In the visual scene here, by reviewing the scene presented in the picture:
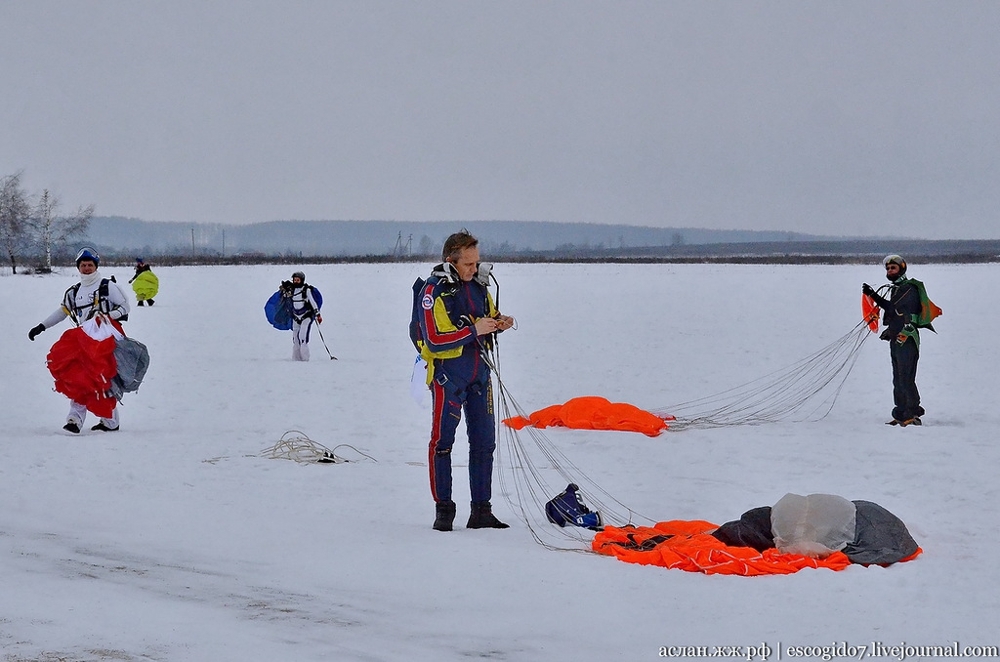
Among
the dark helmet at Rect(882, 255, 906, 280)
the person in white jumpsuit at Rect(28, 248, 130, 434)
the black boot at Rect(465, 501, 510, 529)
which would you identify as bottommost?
the black boot at Rect(465, 501, 510, 529)

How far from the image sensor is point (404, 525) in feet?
19.5

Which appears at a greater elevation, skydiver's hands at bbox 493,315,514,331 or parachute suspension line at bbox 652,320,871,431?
skydiver's hands at bbox 493,315,514,331

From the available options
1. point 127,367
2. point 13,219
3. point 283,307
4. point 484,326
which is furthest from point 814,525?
point 13,219

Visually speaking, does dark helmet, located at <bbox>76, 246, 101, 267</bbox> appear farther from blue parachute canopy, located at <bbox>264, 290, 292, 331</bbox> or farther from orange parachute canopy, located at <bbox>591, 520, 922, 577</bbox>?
blue parachute canopy, located at <bbox>264, 290, 292, 331</bbox>

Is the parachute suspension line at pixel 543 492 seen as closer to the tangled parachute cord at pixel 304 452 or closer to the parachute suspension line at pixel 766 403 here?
the tangled parachute cord at pixel 304 452

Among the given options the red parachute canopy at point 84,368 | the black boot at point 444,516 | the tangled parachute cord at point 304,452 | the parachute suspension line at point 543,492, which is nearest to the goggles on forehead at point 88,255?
the red parachute canopy at point 84,368

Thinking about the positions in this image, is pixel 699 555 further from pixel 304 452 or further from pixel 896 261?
pixel 896 261

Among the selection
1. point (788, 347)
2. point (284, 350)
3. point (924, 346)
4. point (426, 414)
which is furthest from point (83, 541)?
point (924, 346)

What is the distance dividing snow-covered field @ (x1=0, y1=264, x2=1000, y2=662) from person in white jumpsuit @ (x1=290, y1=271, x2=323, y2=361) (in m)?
0.73

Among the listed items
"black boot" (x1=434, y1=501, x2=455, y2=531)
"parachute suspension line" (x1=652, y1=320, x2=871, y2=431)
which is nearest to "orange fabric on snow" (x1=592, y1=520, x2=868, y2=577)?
"black boot" (x1=434, y1=501, x2=455, y2=531)

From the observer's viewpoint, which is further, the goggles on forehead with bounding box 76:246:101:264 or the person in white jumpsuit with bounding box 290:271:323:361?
the person in white jumpsuit with bounding box 290:271:323:361

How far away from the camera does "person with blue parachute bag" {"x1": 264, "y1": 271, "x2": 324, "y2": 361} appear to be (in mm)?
15180

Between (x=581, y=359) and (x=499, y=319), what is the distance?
33.1 feet

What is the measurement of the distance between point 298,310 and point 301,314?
0.07m
